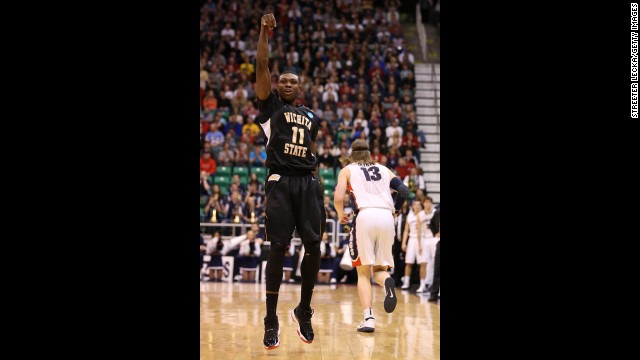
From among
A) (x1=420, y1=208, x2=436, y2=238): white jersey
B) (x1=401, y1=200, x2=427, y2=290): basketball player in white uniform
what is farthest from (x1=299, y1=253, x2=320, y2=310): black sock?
(x1=401, y1=200, x2=427, y2=290): basketball player in white uniform

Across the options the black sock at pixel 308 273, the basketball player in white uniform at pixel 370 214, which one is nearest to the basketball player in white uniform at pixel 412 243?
the basketball player in white uniform at pixel 370 214

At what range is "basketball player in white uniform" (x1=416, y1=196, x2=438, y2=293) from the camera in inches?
488

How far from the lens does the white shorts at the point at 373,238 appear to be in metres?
7.00

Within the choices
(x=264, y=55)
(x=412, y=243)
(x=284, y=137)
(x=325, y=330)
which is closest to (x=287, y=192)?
(x=284, y=137)

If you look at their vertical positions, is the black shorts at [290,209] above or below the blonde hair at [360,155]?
below

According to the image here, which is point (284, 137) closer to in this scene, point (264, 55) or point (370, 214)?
point (264, 55)

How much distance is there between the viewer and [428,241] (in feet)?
41.1

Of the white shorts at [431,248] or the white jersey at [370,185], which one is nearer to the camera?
the white jersey at [370,185]

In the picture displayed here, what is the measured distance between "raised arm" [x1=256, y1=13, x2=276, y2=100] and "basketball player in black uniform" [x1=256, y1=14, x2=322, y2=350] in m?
0.01

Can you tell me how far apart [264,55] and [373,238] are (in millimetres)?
2699

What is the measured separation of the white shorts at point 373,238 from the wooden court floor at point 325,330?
757 mm

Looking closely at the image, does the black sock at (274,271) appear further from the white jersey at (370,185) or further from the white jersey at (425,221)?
the white jersey at (425,221)
